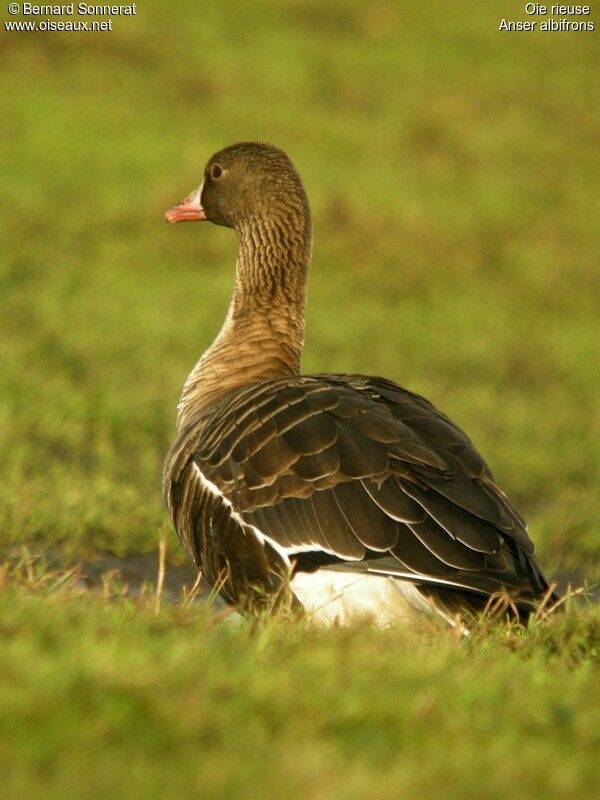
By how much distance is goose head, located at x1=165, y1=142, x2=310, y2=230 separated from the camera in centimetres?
682

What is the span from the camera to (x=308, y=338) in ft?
41.7

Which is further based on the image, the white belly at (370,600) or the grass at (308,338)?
the white belly at (370,600)

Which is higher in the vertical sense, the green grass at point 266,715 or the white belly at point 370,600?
the green grass at point 266,715

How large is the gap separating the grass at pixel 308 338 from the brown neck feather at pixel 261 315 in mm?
1190

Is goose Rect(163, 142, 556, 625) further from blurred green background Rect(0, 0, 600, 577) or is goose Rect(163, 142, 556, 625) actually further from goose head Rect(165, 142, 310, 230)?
blurred green background Rect(0, 0, 600, 577)

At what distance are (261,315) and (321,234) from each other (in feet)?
30.5

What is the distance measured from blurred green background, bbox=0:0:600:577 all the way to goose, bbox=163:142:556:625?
186cm

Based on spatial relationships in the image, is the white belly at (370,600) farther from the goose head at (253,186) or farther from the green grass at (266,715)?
the goose head at (253,186)

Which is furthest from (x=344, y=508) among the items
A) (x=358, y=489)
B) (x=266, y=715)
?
(x=266, y=715)

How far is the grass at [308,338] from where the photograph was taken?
9.70 ft

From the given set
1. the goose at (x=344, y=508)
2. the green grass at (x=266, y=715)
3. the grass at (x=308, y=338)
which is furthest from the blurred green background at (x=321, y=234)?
the green grass at (x=266, y=715)

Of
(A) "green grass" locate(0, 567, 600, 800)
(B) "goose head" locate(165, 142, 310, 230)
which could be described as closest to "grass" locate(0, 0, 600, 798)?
(A) "green grass" locate(0, 567, 600, 800)

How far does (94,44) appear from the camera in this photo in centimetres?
1933

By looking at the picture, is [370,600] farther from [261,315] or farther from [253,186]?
[253,186]
